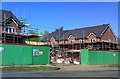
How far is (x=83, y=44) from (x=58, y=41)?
11.2 m

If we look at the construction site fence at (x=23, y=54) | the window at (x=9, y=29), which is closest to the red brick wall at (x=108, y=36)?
the window at (x=9, y=29)

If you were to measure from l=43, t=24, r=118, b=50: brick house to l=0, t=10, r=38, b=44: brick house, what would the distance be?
15523 mm

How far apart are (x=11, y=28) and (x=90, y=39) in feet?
86.0

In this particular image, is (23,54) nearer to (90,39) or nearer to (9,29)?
(9,29)

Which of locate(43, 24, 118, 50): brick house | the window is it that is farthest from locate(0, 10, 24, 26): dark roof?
locate(43, 24, 118, 50): brick house

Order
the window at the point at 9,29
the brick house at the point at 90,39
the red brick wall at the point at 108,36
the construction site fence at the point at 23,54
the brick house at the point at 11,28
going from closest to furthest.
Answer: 1. the construction site fence at the point at 23,54
2. the brick house at the point at 11,28
3. the window at the point at 9,29
4. the brick house at the point at 90,39
5. the red brick wall at the point at 108,36

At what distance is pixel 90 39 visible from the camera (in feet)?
232

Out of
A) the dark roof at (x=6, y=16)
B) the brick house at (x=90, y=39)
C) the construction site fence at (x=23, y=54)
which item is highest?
the dark roof at (x=6, y=16)

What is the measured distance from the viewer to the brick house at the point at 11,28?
1827 inches

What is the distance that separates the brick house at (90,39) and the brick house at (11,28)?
50.9 feet

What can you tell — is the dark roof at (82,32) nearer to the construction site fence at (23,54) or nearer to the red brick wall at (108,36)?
the red brick wall at (108,36)

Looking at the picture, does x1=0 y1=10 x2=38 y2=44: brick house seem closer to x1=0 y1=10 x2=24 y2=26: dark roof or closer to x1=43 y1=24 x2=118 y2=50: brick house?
x1=0 y1=10 x2=24 y2=26: dark roof

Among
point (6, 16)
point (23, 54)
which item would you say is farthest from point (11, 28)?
point (23, 54)

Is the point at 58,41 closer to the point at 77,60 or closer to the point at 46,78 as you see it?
the point at 77,60
